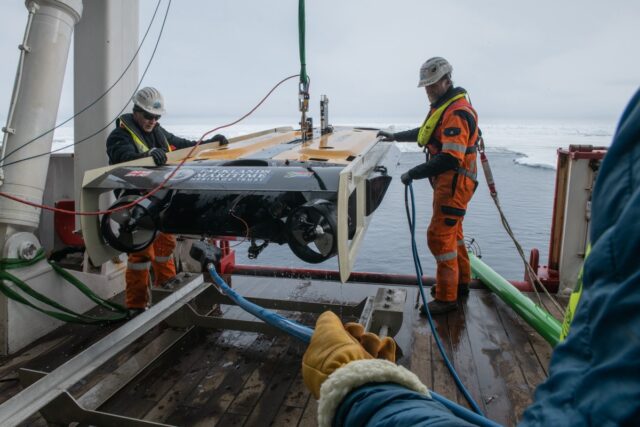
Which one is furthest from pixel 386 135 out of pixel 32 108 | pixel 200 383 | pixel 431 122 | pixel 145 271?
pixel 32 108

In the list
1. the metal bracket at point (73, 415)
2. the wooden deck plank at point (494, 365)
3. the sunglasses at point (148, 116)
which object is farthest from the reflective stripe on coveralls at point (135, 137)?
the wooden deck plank at point (494, 365)

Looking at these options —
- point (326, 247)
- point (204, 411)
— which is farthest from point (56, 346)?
point (326, 247)

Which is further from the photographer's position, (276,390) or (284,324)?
(276,390)

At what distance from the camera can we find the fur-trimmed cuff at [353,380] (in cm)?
83

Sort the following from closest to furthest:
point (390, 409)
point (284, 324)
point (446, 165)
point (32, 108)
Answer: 1. point (390, 409)
2. point (284, 324)
3. point (32, 108)
4. point (446, 165)

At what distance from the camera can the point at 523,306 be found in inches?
121

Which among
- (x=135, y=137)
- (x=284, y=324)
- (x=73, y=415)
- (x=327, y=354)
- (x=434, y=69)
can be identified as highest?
(x=434, y=69)

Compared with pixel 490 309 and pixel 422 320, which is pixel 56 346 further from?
pixel 490 309

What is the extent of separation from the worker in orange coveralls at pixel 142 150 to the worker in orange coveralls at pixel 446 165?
57.2 inches

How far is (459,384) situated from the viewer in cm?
227

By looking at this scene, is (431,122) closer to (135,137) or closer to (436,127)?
(436,127)

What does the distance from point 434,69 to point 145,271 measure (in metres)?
2.36

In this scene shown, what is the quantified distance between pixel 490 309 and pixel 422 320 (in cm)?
54

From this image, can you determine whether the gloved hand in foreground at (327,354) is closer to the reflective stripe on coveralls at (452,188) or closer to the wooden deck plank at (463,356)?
the wooden deck plank at (463,356)
